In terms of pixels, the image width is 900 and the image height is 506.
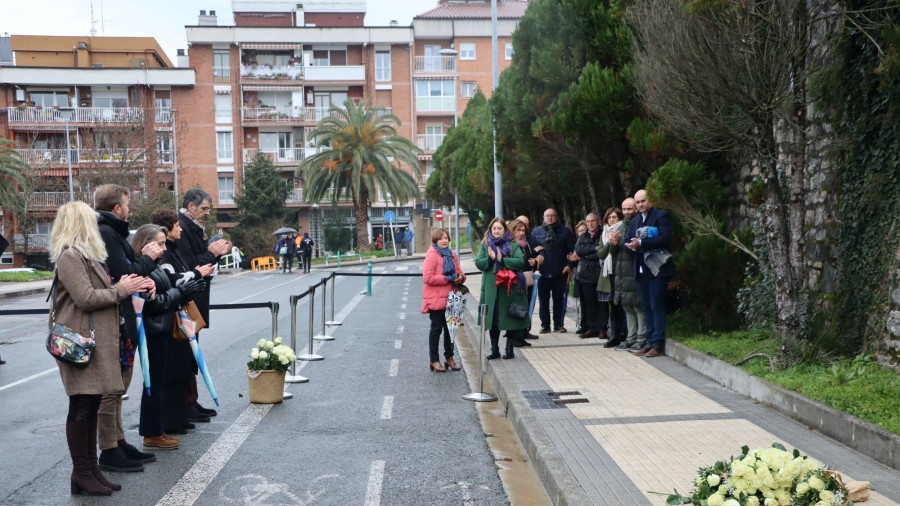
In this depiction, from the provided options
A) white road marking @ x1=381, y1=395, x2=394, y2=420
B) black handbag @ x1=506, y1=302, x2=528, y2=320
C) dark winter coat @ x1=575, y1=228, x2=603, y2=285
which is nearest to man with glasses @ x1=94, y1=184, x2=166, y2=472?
white road marking @ x1=381, y1=395, x2=394, y2=420

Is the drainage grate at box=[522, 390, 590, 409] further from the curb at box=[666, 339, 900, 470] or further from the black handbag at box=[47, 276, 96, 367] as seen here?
the black handbag at box=[47, 276, 96, 367]

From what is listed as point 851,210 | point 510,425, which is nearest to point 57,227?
point 510,425

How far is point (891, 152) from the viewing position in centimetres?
839

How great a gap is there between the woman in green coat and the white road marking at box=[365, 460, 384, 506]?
5.16m

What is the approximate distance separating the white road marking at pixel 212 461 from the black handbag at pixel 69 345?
106 cm

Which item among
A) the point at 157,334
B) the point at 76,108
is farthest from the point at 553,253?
the point at 76,108

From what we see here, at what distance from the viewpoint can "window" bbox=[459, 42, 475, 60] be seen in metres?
71.2

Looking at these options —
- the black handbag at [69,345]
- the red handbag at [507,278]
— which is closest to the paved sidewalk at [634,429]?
the red handbag at [507,278]

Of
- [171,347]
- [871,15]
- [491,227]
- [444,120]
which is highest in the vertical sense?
[444,120]

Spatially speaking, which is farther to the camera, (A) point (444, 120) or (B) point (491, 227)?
(A) point (444, 120)

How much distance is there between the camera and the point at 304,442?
7.87 m

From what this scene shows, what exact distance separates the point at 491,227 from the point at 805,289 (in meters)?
4.16

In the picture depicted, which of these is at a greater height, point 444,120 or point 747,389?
point 444,120

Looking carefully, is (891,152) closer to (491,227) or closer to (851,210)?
(851,210)
